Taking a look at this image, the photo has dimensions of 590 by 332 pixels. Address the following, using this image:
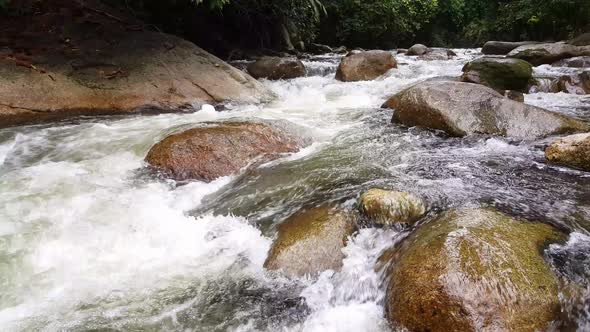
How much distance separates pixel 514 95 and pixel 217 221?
20.9 ft

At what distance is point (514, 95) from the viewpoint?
7738 mm

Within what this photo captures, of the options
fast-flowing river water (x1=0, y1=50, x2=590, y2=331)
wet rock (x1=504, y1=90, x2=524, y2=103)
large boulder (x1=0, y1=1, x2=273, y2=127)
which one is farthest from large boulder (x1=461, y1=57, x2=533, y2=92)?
large boulder (x1=0, y1=1, x2=273, y2=127)

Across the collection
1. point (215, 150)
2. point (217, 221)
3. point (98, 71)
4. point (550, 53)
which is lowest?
point (217, 221)

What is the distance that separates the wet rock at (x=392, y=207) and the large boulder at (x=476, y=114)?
92.1 inches

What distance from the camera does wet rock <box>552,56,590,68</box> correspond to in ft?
33.3

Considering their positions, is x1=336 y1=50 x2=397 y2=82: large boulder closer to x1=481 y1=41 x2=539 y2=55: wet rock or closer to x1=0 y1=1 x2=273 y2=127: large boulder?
x1=0 y1=1 x2=273 y2=127: large boulder

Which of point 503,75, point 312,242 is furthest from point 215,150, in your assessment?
point 503,75

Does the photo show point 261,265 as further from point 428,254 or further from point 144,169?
point 144,169

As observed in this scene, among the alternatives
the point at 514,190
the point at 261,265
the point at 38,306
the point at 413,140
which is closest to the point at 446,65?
the point at 413,140

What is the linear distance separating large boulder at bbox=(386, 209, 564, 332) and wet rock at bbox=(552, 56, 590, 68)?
933cm

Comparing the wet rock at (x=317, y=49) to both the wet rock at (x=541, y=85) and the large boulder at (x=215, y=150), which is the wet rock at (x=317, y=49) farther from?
the large boulder at (x=215, y=150)

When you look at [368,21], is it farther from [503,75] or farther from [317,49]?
[503,75]

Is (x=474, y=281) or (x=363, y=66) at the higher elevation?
(x=363, y=66)

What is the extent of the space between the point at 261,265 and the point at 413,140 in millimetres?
2922
